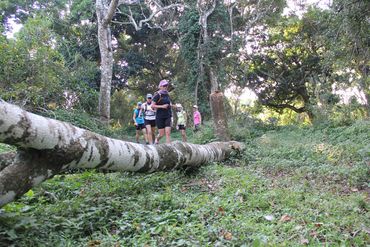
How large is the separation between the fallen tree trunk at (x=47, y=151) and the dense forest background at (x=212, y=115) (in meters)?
0.33

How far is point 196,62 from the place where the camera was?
2159 centimetres

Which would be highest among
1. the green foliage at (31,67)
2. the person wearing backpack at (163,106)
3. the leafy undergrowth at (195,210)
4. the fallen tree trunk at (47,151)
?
the green foliage at (31,67)

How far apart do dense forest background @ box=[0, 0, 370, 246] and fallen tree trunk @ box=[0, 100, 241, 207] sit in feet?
1.09

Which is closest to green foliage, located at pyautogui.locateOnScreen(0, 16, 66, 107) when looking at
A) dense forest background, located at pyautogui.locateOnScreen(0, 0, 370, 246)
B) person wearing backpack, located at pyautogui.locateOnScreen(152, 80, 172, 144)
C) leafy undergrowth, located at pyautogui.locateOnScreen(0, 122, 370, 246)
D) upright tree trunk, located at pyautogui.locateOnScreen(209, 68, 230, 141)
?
dense forest background, located at pyautogui.locateOnScreen(0, 0, 370, 246)

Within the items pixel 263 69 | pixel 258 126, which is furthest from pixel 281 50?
pixel 258 126

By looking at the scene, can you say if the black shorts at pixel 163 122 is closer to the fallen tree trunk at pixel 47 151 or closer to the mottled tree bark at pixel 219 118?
the mottled tree bark at pixel 219 118

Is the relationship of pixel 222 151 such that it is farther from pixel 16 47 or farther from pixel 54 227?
pixel 16 47

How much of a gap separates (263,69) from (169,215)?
846 inches

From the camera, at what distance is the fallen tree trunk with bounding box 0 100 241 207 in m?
3.06

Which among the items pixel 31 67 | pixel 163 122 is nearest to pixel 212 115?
pixel 163 122

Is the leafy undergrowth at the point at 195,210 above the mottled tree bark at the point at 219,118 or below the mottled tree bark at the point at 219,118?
below

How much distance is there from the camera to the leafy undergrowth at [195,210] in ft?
10.3

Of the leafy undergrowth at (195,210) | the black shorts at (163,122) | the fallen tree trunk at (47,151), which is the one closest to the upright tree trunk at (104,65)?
the black shorts at (163,122)

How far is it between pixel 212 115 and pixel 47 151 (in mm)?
7347
